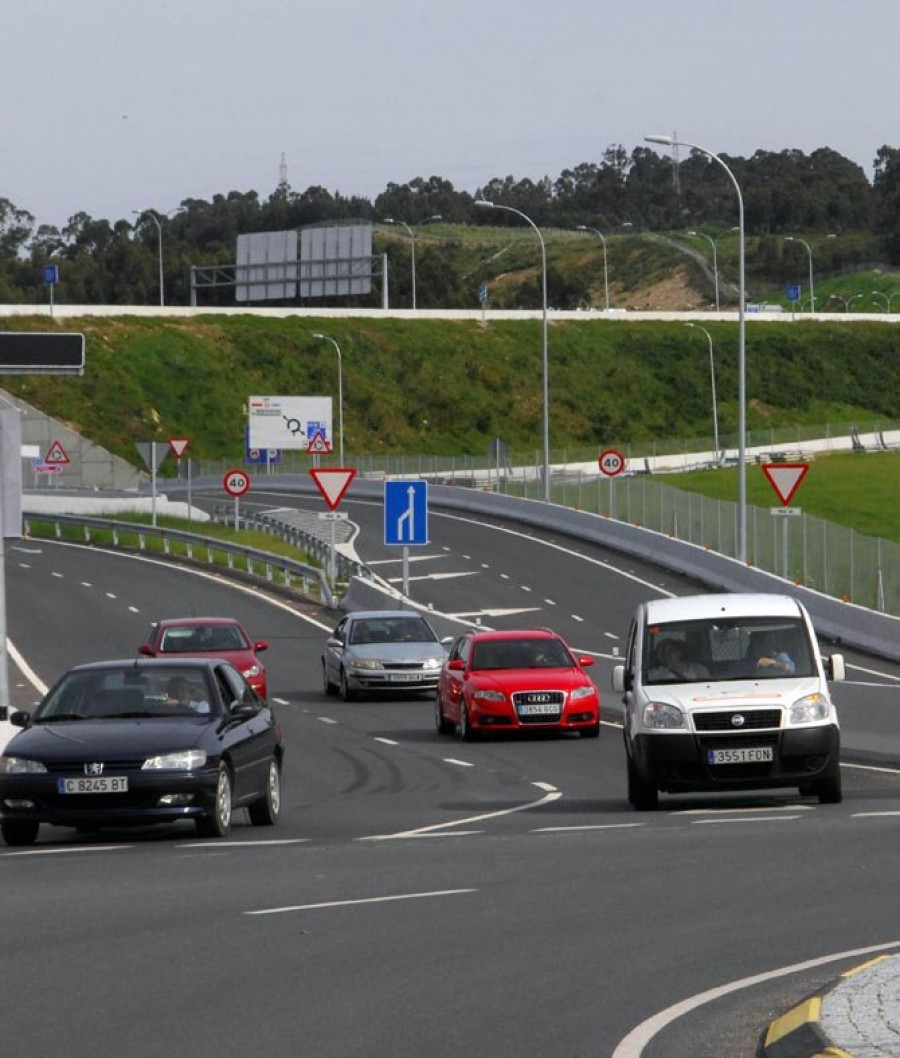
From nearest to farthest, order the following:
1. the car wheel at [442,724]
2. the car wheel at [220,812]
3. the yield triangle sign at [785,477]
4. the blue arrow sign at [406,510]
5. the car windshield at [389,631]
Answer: the car wheel at [220,812]
the car wheel at [442,724]
the car windshield at [389,631]
the yield triangle sign at [785,477]
the blue arrow sign at [406,510]

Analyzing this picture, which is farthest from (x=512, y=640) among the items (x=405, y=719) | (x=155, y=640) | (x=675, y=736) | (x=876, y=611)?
(x=876, y=611)

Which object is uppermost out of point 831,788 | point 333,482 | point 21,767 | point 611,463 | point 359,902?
point 611,463

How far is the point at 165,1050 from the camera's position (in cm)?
795

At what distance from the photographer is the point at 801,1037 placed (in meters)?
7.44

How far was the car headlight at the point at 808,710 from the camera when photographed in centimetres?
1781

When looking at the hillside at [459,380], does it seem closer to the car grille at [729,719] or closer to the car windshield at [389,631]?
the car windshield at [389,631]

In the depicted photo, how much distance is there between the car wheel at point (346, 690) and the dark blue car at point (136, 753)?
17.7m

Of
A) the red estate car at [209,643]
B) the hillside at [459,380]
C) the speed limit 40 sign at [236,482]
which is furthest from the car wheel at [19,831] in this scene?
the hillside at [459,380]

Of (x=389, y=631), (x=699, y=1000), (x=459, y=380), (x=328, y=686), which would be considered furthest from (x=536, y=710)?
(x=459, y=380)

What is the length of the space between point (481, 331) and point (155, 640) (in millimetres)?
118290

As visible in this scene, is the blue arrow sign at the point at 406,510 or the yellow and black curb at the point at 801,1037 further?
the blue arrow sign at the point at 406,510

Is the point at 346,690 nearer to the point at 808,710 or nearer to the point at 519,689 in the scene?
the point at 519,689

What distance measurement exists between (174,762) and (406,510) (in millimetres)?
26862

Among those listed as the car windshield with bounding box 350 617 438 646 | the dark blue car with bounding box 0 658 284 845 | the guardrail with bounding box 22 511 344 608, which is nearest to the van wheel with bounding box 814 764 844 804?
the dark blue car with bounding box 0 658 284 845
